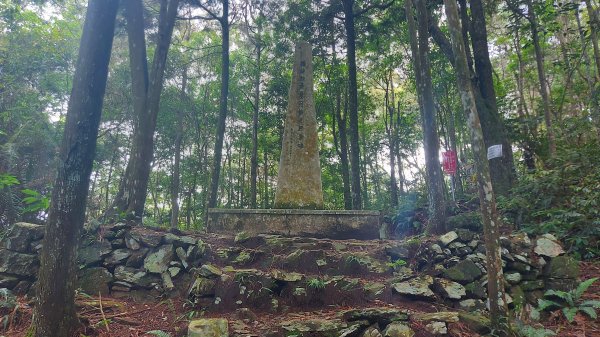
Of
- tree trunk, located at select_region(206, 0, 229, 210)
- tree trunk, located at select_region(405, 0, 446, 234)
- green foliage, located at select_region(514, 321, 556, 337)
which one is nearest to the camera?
green foliage, located at select_region(514, 321, 556, 337)

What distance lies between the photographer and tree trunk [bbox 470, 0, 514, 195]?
768 cm

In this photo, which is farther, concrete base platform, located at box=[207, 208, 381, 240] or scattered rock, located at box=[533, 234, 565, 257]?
concrete base platform, located at box=[207, 208, 381, 240]

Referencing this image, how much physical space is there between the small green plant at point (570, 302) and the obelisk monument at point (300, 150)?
15.5 ft

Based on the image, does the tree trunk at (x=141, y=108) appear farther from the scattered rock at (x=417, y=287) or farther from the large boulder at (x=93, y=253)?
the scattered rock at (x=417, y=287)

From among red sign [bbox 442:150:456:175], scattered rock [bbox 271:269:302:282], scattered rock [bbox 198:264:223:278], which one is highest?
red sign [bbox 442:150:456:175]

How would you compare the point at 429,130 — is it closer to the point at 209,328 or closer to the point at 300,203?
the point at 300,203

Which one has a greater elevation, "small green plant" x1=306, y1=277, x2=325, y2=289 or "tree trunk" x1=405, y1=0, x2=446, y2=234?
"tree trunk" x1=405, y1=0, x2=446, y2=234

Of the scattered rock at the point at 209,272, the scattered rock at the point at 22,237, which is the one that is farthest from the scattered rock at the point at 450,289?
the scattered rock at the point at 22,237

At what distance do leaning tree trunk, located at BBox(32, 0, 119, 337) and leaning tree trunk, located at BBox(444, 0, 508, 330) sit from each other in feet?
13.0

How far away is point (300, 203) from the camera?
807 centimetres

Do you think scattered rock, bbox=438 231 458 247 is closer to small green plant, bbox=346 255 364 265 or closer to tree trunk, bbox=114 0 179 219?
small green plant, bbox=346 255 364 265

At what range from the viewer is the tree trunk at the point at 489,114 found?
303 inches

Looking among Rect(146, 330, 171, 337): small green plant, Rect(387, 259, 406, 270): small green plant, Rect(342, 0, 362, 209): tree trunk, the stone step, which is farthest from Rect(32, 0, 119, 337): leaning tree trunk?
Rect(342, 0, 362, 209): tree trunk

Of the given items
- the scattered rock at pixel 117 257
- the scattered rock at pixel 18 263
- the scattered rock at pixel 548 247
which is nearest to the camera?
the scattered rock at pixel 18 263
